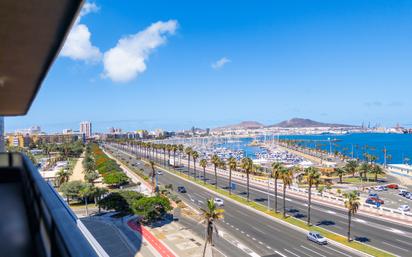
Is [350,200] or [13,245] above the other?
[13,245]

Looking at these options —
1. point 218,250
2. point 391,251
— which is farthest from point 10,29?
point 391,251

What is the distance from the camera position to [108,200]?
4222 centimetres

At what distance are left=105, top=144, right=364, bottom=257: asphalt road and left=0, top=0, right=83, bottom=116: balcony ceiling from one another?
27.4 metres

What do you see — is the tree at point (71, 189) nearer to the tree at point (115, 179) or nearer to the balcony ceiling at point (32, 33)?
the tree at point (115, 179)

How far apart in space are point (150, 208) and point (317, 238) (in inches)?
758

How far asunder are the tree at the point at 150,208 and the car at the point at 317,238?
17042 millimetres

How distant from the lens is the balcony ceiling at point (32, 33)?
169 inches

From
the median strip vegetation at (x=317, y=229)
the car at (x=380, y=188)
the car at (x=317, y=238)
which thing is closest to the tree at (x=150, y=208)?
the median strip vegetation at (x=317, y=229)

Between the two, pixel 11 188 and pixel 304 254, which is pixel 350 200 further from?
pixel 11 188

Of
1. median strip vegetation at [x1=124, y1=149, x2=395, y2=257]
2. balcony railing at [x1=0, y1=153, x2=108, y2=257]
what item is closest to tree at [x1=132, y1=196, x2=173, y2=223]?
median strip vegetation at [x1=124, y1=149, x2=395, y2=257]

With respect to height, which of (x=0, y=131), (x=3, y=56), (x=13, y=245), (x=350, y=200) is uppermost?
(x=3, y=56)

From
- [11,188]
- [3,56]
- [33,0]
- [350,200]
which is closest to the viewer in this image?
[33,0]

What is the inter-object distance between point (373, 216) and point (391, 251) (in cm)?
1443

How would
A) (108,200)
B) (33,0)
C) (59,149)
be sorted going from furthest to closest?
(59,149), (108,200), (33,0)
